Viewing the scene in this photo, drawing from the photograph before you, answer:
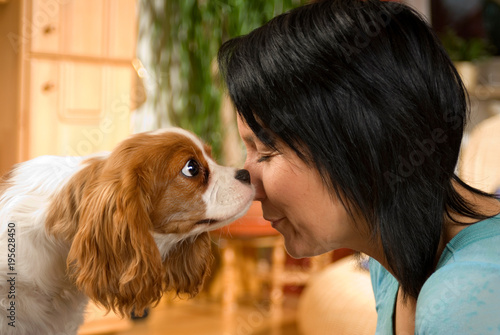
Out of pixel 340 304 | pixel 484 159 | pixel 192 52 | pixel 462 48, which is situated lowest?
pixel 340 304

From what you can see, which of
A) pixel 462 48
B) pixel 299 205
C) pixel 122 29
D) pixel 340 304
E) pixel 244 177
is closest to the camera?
pixel 299 205

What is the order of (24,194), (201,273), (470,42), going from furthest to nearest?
(470,42), (201,273), (24,194)

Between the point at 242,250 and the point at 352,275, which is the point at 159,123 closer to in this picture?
the point at 242,250

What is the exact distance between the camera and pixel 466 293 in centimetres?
83

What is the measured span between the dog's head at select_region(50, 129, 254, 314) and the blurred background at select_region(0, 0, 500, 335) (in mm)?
623

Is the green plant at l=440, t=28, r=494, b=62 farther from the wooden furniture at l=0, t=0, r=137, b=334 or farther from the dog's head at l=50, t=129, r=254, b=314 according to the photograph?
the dog's head at l=50, t=129, r=254, b=314

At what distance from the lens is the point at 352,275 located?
231 centimetres

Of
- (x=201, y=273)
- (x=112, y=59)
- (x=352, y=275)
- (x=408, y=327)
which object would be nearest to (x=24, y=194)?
(x=201, y=273)

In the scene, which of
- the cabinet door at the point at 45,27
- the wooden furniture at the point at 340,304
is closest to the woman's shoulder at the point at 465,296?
the wooden furniture at the point at 340,304

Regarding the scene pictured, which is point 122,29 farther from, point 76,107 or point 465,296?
point 465,296

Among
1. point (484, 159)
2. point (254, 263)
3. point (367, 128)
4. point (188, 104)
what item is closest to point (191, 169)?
point (367, 128)

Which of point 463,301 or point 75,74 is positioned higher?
point 75,74

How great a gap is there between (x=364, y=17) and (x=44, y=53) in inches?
82.3

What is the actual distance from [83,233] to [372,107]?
1.85ft
